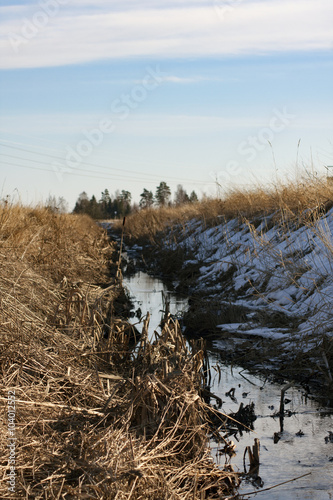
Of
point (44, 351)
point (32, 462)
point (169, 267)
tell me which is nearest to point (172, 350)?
point (44, 351)

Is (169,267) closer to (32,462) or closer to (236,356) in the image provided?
(236,356)

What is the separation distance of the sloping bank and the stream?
39 centimetres

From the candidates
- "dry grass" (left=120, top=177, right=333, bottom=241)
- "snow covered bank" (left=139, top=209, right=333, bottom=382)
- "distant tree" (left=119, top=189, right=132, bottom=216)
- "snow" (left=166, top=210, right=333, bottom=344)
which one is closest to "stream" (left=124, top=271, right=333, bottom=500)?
"snow covered bank" (left=139, top=209, right=333, bottom=382)

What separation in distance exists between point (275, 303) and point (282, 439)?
149 inches

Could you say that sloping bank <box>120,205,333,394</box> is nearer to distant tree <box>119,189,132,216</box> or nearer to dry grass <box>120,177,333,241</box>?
dry grass <box>120,177,333,241</box>

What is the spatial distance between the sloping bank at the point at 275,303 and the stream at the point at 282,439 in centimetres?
39

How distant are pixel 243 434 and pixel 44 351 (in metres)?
1.66

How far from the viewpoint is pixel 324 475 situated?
3475mm

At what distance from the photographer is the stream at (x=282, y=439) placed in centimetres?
334

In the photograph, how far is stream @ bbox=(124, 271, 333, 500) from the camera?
3.34m

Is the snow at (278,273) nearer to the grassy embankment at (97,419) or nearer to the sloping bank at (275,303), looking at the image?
the sloping bank at (275,303)

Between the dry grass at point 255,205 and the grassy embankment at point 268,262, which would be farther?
the dry grass at point 255,205

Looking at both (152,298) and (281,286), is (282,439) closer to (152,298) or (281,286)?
(281,286)

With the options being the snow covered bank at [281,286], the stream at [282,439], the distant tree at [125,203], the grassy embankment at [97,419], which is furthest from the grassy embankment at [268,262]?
the distant tree at [125,203]
